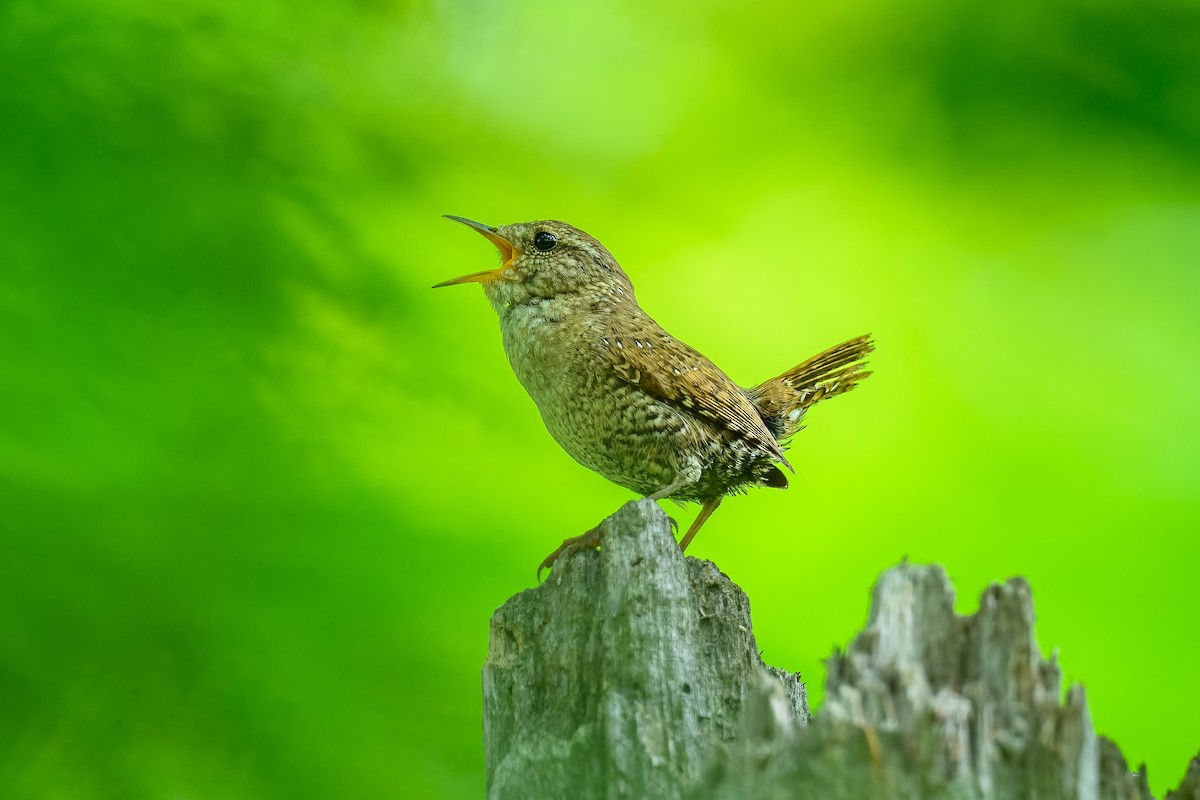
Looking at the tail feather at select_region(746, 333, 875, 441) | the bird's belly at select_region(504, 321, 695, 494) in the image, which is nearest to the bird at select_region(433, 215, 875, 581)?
the bird's belly at select_region(504, 321, 695, 494)

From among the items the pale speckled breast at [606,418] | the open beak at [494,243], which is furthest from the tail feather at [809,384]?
the open beak at [494,243]

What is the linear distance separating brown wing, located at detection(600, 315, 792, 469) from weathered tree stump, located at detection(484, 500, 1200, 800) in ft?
2.90

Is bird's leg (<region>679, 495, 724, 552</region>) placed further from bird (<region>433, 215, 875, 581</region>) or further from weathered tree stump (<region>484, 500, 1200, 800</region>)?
weathered tree stump (<region>484, 500, 1200, 800</region>)

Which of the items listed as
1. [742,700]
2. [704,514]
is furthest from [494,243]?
[742,700]

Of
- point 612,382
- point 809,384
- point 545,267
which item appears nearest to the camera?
point 612,382

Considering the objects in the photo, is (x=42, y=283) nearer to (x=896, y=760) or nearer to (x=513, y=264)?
(x=513, y=264)

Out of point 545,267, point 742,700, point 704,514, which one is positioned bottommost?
point 742,700

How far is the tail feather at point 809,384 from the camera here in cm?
369

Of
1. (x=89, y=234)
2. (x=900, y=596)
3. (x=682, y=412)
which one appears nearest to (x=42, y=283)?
(x=89, y=234)

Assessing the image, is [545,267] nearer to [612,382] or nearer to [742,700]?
[612,382]

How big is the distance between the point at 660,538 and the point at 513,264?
1551 millimetres

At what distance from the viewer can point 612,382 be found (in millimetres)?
3062

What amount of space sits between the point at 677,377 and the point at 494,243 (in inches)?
31.3

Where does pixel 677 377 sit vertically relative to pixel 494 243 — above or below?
below
